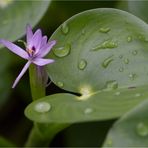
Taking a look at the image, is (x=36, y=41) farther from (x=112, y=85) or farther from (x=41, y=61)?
(x=112, y=85)

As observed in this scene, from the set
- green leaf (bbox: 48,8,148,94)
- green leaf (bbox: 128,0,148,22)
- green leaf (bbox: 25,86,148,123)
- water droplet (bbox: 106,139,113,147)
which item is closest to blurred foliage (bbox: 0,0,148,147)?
green leaf (bbox: 128,0,148,22)

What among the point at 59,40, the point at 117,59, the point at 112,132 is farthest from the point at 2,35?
the point at 112,132

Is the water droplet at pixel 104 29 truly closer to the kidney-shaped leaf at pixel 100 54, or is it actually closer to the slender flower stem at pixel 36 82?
the kidney-shaped leaf at pixel 100 54

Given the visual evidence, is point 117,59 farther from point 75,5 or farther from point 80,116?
point 75,5

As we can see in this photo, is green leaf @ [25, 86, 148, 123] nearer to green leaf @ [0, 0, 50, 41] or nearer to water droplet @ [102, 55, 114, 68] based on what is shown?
water droplet @ [102, 55, 114, 68]

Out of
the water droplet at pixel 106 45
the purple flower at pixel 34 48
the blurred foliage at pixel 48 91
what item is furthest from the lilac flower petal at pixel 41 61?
the blurred foliage at pixel 48 91

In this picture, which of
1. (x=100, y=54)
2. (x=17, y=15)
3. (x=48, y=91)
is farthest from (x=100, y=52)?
(x=48, y=91)

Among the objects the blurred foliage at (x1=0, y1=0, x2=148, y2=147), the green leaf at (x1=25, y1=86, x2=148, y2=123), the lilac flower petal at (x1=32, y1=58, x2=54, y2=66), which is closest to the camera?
the green leaf at (x1=25, y1=86, x2=148, y2=123)
